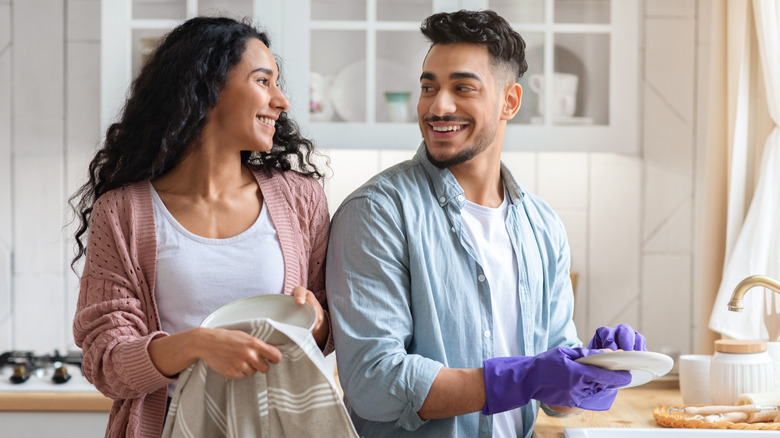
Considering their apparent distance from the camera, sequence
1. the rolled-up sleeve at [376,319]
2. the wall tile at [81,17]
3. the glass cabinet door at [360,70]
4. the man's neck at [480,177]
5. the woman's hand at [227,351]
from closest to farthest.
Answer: the woman's hand at [227,351]
the rolled-up sleeve at [376,319]
the man's neck at [480,177]
the glass cabinet door at [360,70]
the wall tile at [81,17]

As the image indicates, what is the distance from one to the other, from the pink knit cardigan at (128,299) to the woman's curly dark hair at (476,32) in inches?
16.0

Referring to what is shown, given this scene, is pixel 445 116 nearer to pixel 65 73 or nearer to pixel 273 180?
pixel 273 180

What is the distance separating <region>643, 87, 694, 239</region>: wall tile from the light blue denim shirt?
4.25 feet

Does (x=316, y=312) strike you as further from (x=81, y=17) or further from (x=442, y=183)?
(x=81, y=17)

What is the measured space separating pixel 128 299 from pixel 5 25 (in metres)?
1.66

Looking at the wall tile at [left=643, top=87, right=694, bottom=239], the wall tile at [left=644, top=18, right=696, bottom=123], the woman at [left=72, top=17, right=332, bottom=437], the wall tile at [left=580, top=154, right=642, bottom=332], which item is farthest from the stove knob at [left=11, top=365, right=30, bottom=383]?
the wall tile at [left=644, top=18, right=696, bottom=123]

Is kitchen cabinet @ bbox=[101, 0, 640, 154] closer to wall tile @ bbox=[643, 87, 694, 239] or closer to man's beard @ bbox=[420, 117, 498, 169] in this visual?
wall tile @ bbox=[643, 87, 694, 239]

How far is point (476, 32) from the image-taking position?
1.37 meters

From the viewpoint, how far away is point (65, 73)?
2.51m

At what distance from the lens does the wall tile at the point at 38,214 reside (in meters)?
2.52

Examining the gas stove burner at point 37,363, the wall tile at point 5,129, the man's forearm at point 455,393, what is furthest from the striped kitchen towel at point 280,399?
the wall tile at point 5,129

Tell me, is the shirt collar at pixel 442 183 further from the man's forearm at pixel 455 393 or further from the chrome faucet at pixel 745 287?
the chrome faucet at pixel 745 287

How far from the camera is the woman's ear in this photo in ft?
4.74

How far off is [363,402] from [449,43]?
0.62 meters
